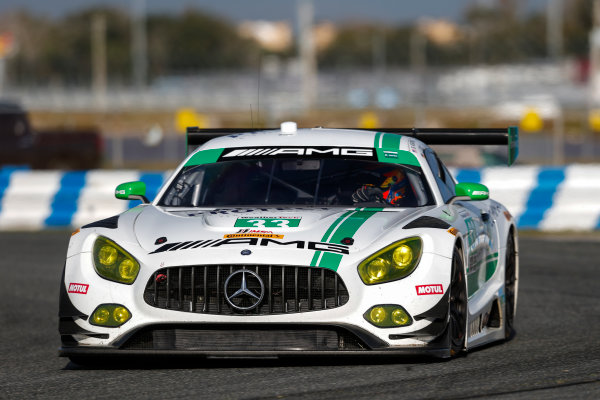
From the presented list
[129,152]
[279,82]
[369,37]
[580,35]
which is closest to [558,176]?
[129,152]

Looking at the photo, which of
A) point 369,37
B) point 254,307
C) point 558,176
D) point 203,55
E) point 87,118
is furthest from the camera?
point 369,37

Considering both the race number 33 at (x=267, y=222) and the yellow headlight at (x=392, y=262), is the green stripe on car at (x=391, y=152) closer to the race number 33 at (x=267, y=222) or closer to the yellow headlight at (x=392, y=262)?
the race number 33 at (x=267, y=222)

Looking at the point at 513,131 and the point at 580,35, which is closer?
the point at 513,131

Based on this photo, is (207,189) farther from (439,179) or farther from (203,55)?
(203,55)

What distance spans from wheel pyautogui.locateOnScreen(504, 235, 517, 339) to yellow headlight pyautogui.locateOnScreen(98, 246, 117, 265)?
2.77 metres

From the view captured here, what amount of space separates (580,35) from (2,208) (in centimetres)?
10702

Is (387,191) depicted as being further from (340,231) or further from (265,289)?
(265,289)

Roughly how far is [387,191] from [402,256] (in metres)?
1.19

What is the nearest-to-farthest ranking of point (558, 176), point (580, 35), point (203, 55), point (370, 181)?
point (370, 181)
point (558, 176)
point (580, 35)
point (203, 55)

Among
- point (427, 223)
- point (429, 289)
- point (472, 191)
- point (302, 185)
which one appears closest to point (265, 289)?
point (429, 289)

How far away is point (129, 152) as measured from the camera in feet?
157

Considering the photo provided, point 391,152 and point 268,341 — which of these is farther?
point 391,152

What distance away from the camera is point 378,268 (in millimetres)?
6535

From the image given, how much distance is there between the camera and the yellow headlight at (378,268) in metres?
6.51
